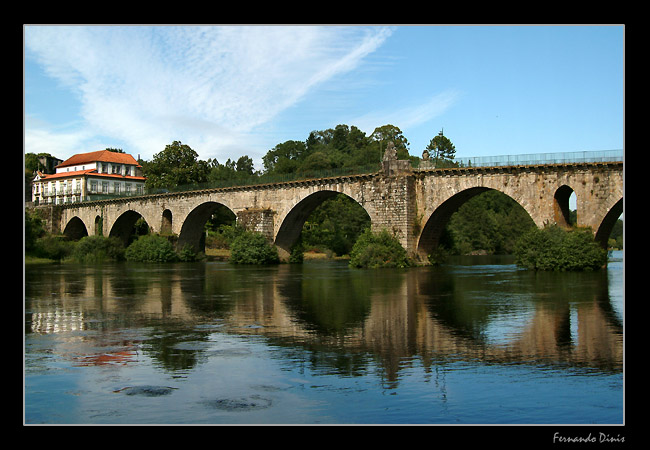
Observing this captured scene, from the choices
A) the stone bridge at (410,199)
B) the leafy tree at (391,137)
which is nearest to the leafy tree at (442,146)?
the leafy tree at (391,137)

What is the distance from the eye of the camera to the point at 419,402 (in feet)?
28.7

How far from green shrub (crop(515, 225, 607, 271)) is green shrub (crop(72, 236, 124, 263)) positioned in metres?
43.2

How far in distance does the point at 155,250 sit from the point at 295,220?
1528 centimetres

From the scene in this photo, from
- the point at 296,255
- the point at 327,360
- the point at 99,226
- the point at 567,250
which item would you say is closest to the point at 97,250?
the point at 99,226

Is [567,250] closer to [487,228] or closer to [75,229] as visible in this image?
[487,228]

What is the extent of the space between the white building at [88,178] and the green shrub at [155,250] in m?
32.2

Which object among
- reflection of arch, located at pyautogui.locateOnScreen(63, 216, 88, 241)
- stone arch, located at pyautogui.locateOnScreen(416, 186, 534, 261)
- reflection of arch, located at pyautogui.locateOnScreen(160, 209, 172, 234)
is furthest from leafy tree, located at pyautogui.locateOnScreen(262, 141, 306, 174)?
stone arch, located at pyautogui.locateOnScreen(416, 186, 534, 261)

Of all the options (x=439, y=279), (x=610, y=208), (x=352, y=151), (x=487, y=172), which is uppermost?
(x=352, y=151)

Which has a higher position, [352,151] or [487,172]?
[352,151]

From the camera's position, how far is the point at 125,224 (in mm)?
78438

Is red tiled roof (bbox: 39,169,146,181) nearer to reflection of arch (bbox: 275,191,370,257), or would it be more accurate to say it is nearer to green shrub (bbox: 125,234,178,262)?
green shrub (bbox: 125,234,178,262)

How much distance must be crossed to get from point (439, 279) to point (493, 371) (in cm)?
2181
